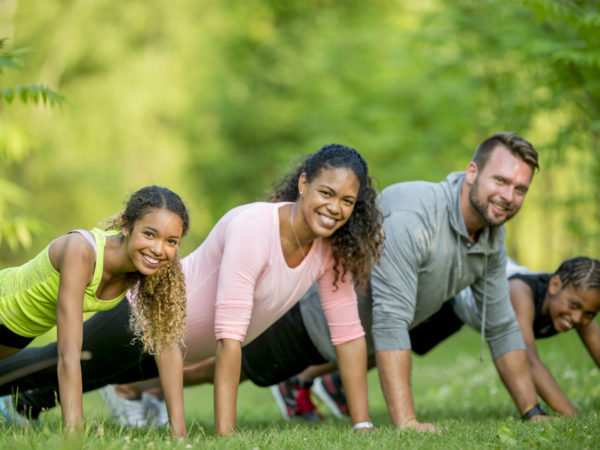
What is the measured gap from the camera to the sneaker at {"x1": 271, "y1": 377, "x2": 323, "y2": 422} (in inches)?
249

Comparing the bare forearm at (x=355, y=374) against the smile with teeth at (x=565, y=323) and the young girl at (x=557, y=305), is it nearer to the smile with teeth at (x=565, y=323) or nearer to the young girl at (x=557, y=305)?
the young girl at (x=557, y=305)

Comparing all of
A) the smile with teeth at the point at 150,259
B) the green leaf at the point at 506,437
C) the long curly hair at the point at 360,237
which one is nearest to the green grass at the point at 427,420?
the green leaf at the point at 506,437

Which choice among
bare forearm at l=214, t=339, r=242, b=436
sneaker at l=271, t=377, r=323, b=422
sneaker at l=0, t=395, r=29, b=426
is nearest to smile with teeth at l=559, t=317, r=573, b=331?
sneaker at l=271, t=377, r=323, b=422

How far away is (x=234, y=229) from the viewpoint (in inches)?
173

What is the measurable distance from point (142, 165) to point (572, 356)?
13964 millimetres

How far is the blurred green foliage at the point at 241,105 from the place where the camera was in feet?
51.4

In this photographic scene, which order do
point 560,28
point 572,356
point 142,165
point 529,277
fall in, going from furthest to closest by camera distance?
point 142,165 → point 572,356 → point 560,28 → point 529,277

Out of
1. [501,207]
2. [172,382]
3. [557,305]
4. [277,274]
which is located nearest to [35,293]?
[172,382]

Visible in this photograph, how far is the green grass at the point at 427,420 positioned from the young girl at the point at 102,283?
0.44m

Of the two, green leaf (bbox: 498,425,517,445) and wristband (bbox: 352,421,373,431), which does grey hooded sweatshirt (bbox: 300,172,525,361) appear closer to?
wristband (bbox: 352,421,373,431)

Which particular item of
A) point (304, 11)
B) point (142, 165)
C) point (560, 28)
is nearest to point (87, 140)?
point (142, 165)

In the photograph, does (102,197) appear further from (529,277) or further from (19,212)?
(529,277)

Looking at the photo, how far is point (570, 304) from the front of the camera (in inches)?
224

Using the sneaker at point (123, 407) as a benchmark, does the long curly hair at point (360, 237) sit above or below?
above
